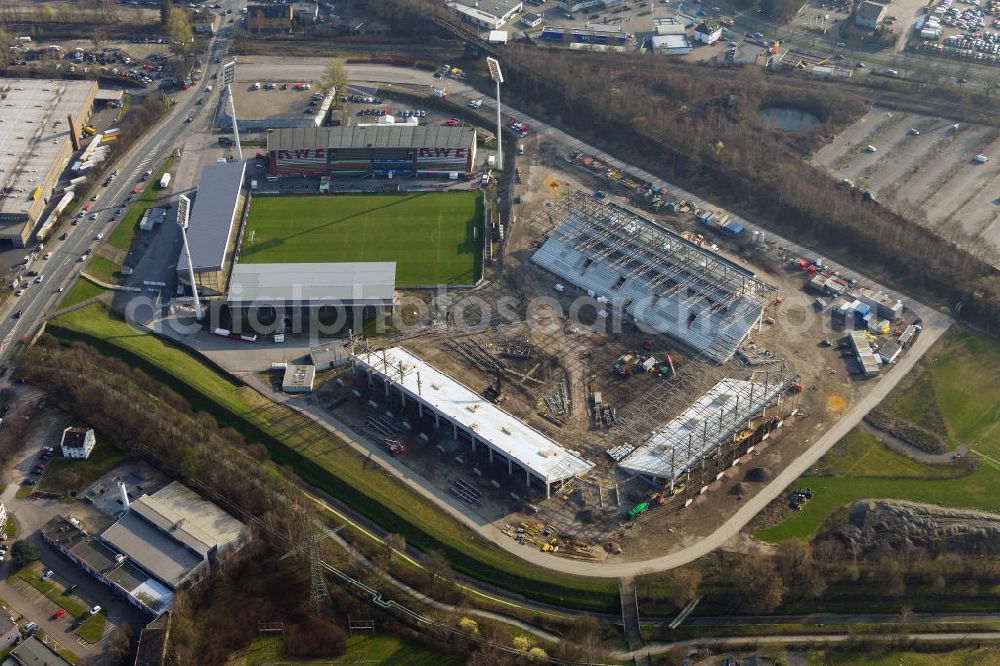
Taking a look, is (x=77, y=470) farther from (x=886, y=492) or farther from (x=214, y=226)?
(x=886, y=492)

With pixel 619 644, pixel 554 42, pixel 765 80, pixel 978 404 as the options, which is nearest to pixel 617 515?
pixel 619 644

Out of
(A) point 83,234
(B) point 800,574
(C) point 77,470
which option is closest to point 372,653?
(B) point 800,574

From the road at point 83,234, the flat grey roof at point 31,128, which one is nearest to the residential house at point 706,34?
the road at point 83,234

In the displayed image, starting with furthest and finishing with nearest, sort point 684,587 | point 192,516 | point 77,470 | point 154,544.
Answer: point 77,470 < point 192,516 < point 154,544 < point 684,587

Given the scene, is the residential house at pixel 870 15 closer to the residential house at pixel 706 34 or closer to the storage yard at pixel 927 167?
the residential house at pixel 706 34

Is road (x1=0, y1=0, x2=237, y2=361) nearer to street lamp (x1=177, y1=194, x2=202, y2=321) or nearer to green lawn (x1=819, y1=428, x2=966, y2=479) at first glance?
street lamp (x1=177, y1=194, x2=202, y2=321)

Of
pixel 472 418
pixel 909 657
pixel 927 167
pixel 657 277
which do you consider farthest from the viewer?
pixel 927 167
